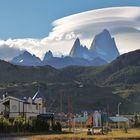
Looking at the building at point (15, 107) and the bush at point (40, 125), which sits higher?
the building at point (15, 107)

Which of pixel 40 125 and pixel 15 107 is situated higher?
pixel 15 107

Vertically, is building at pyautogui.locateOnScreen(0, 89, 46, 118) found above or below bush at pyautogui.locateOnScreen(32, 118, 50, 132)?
above

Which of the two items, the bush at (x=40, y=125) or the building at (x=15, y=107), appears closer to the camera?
the bush at (x=40, y=125)

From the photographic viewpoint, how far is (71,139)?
65.1 metres

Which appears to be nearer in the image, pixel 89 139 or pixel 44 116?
pixel 89 139

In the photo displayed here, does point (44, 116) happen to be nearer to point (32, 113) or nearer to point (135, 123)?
point (32, 113)

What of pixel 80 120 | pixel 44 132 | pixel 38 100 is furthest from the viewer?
pixel 80 120

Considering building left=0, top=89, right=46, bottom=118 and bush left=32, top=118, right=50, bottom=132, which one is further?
building left=0, top=89, right=46, bottom=118

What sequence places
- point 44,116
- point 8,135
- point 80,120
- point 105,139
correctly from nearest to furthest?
point 105,139
point 8,135
point 44,116
point 80,120

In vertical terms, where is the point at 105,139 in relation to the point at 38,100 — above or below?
below

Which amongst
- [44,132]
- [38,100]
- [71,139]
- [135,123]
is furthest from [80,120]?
[71,139]

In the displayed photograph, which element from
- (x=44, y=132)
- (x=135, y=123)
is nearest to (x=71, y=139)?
(x=44, y=132)

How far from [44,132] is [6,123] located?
868cm

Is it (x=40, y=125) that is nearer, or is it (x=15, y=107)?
(x=40, y=125)
